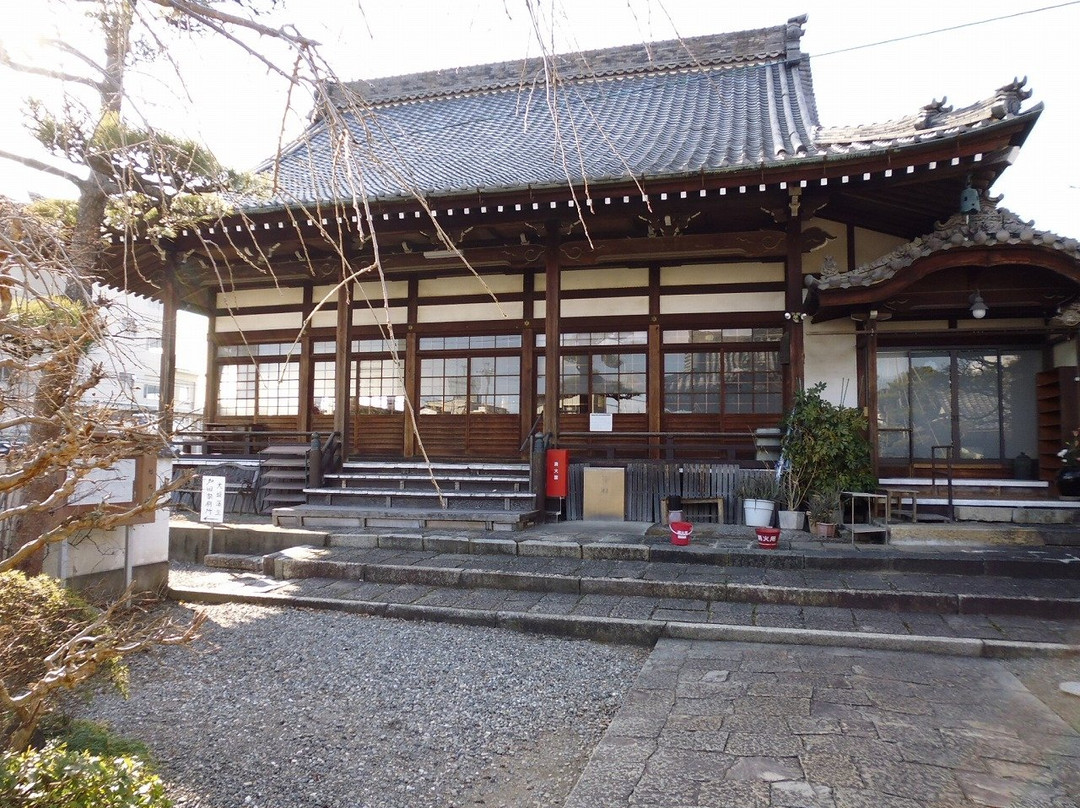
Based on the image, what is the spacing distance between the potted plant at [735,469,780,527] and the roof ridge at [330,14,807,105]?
23.2ft

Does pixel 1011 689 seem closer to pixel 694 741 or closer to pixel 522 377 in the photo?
pixel 694 741

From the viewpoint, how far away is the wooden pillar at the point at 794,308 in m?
7.66

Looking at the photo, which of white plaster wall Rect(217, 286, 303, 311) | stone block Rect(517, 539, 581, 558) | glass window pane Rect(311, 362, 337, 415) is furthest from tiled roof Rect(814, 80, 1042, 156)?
white plaster wall Rect(217, 286, 303, 311)

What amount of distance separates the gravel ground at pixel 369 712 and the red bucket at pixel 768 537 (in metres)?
2.18

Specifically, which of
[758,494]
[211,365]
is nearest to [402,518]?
[758,494]

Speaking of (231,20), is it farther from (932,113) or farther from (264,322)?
(264,322)

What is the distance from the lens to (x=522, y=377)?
400 inches

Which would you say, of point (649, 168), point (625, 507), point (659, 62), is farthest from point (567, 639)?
point (659, 62)

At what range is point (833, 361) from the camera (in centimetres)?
852

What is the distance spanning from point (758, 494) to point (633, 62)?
9541mm

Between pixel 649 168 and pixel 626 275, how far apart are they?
2.33 m

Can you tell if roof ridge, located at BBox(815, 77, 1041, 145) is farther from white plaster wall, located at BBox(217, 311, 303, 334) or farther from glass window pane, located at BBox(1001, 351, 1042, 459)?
white plaster wall, located at BBox(217, 311, 303, 334)

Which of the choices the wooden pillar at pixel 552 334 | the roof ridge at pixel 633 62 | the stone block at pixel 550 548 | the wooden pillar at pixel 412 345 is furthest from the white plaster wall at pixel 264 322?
the stone block at pixel 550 548

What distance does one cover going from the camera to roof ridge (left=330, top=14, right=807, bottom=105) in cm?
1181
